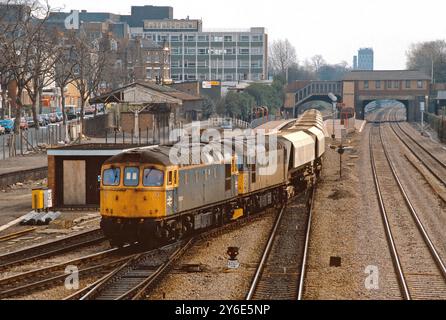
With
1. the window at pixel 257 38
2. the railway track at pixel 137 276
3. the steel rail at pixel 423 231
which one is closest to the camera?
the railway track at pixel 137 276

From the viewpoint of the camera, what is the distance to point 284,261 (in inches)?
901

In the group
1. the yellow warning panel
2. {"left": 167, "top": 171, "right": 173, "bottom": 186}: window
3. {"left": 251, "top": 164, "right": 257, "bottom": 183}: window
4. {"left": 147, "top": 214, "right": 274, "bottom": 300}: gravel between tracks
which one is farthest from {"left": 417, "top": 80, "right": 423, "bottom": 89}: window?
{"left": 167, "top": 171, "right": 173, "bottom": 186}: window

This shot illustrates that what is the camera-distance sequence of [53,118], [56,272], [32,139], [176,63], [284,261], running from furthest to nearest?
[176,63], [53,118], [32,139], [284,261], [56,272]

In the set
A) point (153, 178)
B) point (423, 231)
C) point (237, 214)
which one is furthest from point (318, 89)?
point (153, 178)

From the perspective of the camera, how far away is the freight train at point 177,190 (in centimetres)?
2303

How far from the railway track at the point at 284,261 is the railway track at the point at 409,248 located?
281 centimetres

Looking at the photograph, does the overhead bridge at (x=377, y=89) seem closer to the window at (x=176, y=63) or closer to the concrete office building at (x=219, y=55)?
the concrete office building at (x=219, y=55)

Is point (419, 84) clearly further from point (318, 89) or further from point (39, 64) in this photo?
point (39, 64)

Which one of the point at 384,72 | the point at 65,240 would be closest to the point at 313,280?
the point at 65,240

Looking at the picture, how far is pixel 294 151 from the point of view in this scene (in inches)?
1459

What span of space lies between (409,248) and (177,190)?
8.22 meters

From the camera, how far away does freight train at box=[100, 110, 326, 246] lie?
23.0m

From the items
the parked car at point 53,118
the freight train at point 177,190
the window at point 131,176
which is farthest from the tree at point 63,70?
the window at point 131,176

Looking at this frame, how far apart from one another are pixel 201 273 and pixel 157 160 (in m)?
3.95
